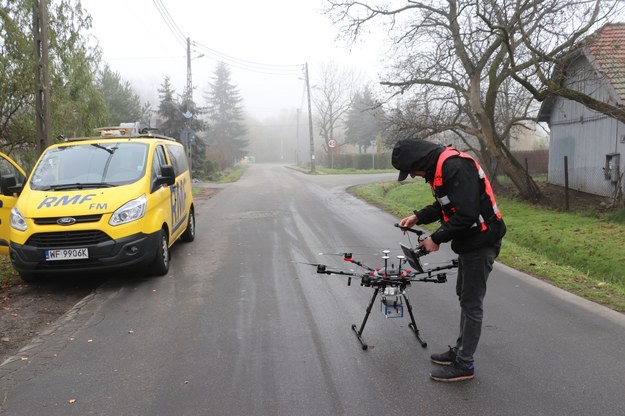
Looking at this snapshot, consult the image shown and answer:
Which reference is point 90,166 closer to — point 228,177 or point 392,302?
point 392,302

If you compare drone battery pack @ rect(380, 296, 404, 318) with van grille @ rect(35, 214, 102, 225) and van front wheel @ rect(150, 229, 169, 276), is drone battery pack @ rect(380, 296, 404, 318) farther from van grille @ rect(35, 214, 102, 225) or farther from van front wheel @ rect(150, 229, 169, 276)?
van grille @ rect(35, 214, 102, 225)

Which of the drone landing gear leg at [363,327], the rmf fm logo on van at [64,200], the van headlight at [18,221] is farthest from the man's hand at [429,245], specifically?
the van headlight at [18,221]

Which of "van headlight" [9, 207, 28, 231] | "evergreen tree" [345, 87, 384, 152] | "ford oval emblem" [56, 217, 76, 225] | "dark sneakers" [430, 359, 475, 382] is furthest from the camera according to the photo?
"evergreen tree" [345, 87, 384, 152]

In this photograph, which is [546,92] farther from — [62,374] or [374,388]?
[62,374]

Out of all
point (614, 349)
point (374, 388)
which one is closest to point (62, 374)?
point (374, 388)

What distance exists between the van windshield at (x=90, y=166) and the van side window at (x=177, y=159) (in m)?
1.30

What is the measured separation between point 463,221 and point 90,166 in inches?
231

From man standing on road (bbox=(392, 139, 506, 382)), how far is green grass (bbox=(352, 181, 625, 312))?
2984 millimetres

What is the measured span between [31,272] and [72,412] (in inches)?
139

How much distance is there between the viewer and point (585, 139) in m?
17.4

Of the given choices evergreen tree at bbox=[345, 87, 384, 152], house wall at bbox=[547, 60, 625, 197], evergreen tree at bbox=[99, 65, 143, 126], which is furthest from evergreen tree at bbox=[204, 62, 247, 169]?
house wall at bbox=[547, 60, 625, 197]

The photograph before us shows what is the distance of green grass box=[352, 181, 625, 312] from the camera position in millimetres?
A: 6910

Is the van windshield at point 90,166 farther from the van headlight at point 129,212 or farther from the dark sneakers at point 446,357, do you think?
the dark sneakers at point 446,357

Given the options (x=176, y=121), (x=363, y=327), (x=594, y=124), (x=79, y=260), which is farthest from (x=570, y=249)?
(x=176, y=121)
